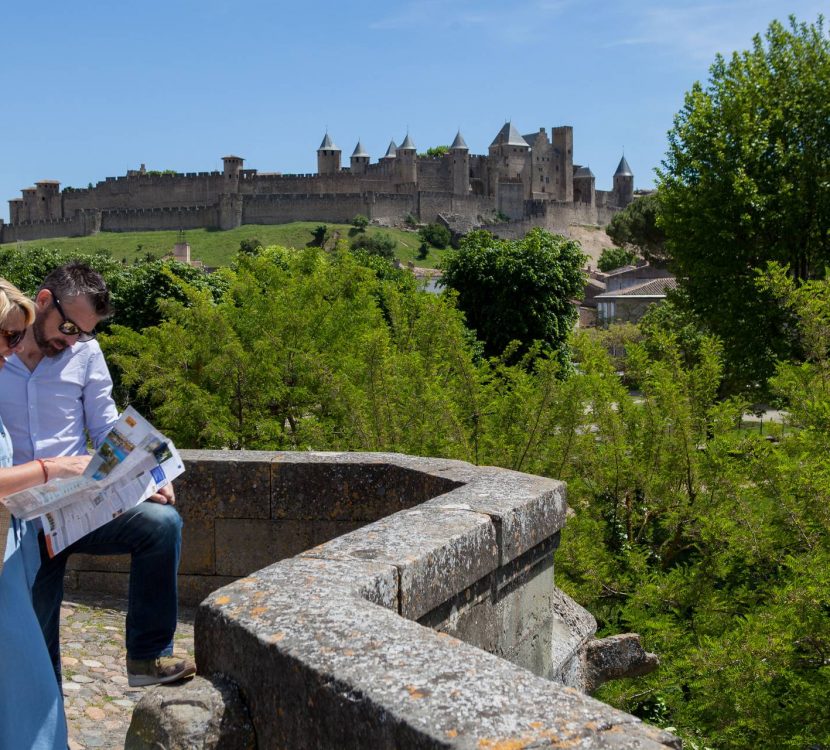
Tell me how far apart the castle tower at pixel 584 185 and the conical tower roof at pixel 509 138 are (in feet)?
28.9

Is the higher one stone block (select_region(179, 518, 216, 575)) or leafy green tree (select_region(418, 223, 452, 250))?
leafy green tree (select_region(418, 223, 452, 250))

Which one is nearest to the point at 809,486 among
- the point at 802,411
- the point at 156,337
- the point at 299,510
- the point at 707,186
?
the point at 802,411

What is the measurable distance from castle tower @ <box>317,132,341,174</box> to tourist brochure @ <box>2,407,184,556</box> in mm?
105644

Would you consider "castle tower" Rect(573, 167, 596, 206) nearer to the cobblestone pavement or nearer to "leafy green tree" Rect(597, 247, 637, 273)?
"leafy green tree" Rect(597, 247, 637, 273)

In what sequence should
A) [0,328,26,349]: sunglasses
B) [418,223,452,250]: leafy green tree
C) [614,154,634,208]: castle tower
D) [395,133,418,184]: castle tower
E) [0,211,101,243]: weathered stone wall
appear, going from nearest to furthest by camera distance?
[0,328,26,349]: sunglasses, [418,223,452,250]: leafy green tree, [0,211,101,243]: weathered stone wall, [395,133,418,184]: castle tower, [614,154,634,208]: castle tower

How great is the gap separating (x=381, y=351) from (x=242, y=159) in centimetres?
9887

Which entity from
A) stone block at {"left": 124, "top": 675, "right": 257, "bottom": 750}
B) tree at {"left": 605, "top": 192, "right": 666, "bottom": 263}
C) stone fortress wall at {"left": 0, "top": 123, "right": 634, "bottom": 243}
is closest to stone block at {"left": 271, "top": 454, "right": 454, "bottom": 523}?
stone block at {"left": 124, "top": 675, "right": 257, "bottom": 750}

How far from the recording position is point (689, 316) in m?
21.4

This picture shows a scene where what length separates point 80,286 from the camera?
3303mm

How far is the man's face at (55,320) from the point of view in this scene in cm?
325

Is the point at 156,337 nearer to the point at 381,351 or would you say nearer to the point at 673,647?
the point at 381,351

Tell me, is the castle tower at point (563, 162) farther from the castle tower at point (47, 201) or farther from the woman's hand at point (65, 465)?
the woman's hand at point (65, 465)

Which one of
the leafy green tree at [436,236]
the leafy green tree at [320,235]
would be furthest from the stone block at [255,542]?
the leafy green tree at [436,236]

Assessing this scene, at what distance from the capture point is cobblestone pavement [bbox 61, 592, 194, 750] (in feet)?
12.0
